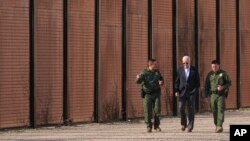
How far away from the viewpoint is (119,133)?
724 inches

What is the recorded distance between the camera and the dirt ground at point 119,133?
663 inches

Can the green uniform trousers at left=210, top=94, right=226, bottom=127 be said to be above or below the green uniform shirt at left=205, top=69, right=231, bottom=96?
below

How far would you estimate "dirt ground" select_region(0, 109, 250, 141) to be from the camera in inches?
663

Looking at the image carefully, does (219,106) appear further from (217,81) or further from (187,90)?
(187,90)

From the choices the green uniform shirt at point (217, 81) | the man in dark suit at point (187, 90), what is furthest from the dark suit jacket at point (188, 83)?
the green uniform shirt at point (217, 81)

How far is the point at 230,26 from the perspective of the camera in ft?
93.9

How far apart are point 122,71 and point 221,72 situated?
5045 millimetres

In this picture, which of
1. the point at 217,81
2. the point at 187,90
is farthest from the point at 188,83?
the point at 217,81

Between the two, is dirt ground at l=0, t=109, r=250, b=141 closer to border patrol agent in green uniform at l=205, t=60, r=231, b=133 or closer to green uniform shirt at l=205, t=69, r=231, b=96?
border patrol agent in green uniform at l=205, t=60, r=231, b=133

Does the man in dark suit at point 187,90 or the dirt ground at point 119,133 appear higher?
the man in dark suit at point 187,90

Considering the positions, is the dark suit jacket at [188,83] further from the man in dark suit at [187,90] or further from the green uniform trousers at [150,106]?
the green uniform trousers at [150,106]

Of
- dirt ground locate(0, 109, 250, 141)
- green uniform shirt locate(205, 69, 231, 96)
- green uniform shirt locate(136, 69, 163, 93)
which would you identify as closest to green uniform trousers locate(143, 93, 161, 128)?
green uniform shirt locate(136, 69, 163, 93)

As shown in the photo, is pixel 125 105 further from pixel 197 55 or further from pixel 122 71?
pixel 197 55

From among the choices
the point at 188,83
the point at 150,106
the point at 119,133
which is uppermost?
the point at 188,83
